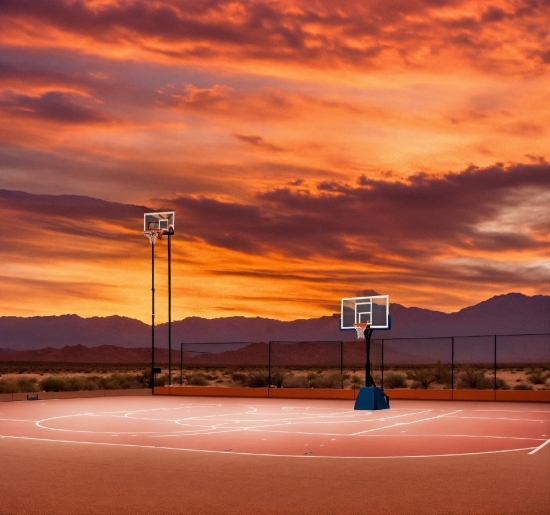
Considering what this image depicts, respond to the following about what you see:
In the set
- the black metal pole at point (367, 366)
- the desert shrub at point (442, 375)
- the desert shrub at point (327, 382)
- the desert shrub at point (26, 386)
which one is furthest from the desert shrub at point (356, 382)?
the desert shrub at point (26, 386)

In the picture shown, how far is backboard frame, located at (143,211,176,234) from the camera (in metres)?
45.4

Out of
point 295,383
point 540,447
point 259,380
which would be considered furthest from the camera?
point 295,383

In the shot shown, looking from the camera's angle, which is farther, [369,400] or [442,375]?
[442,375]

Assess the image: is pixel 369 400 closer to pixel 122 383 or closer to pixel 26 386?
pixel 122 383

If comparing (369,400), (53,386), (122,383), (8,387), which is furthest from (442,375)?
(8,387)

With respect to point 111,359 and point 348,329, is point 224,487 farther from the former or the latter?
point 111,359

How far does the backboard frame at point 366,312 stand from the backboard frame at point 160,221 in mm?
13381

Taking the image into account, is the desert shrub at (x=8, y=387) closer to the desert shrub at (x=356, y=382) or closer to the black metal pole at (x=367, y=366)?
the desert shrub at (x=356, y=382)

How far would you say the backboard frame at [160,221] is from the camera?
45438mm

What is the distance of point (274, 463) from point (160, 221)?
31.2 metres

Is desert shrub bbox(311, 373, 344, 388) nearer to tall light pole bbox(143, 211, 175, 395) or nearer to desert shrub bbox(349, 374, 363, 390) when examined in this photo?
desert shrub bbox(349, 374, 363, 390)

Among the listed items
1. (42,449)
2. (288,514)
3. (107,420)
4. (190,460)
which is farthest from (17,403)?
(288,514)

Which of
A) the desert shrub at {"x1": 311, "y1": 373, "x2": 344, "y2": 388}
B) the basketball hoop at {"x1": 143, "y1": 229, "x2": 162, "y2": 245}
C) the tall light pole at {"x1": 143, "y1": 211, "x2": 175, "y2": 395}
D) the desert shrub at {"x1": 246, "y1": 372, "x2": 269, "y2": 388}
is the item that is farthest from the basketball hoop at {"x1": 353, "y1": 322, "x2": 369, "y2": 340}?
the desert shrub at {"x1": 246, "y1": 372, "x2": 269, "y2": 388}

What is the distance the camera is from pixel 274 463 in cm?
1566
